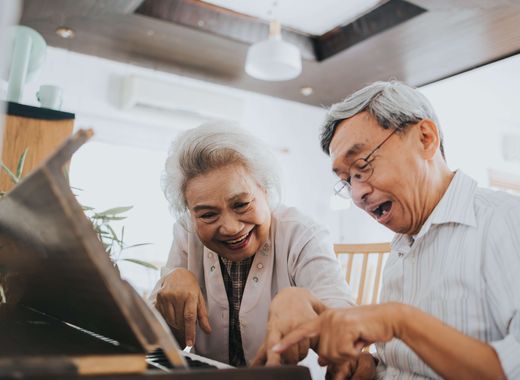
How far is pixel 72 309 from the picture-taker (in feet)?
2.45

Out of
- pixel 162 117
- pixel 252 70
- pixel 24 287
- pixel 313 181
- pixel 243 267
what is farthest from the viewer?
pixel 313 181

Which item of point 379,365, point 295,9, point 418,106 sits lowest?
point 379,365

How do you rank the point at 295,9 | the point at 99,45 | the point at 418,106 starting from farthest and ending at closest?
the point at 99,45
the point at 295,9
the point at 418,106

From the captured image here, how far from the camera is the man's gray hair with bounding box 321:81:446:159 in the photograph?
1113mm

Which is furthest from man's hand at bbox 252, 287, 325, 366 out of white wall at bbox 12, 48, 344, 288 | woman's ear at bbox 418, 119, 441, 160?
white wall at bbox 12, 48, 344, 288

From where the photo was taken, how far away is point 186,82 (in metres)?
5.35

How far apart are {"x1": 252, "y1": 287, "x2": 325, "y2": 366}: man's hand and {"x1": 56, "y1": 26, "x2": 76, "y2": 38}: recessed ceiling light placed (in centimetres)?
396

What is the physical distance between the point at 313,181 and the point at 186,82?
1.93 m

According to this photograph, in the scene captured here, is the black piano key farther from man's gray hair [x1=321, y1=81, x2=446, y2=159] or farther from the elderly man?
man's gray hair [x1=321, y1=81, x2=446, y2=159]

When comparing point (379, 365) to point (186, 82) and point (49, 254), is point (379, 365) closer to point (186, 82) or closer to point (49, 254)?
point (49, 254)

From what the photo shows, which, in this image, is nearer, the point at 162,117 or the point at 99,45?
the point at 99,45

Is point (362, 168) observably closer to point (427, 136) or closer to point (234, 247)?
point (427, 136)

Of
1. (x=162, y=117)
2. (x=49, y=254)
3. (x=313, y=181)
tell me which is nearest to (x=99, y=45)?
(x=162, y=117)

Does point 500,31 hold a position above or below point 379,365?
above
